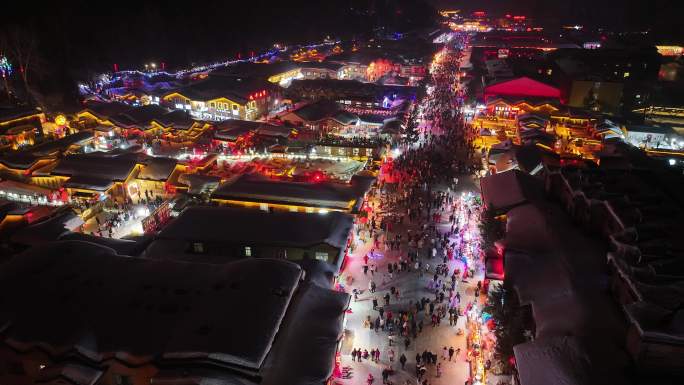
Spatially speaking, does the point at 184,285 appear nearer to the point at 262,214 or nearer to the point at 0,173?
the point at 262,214

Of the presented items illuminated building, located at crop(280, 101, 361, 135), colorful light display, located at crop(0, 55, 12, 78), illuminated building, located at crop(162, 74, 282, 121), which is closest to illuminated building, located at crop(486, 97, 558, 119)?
illuminated building, located at crop(280, 101, 361, 135)

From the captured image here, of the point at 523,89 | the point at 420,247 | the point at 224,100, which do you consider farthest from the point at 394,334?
the point at 523,89

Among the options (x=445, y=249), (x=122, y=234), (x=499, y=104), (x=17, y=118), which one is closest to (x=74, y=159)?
(x=122, y=234)


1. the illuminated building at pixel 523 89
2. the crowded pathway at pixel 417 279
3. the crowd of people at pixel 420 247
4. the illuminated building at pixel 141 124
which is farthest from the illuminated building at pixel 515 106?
the illuminated building at pixel 141 124

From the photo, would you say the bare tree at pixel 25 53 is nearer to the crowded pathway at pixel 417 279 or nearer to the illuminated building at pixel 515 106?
the crowded pathway at pixel 417 279

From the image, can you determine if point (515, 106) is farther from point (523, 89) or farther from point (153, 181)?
point (153, 181)

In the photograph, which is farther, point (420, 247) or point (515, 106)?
point (515, 106)
